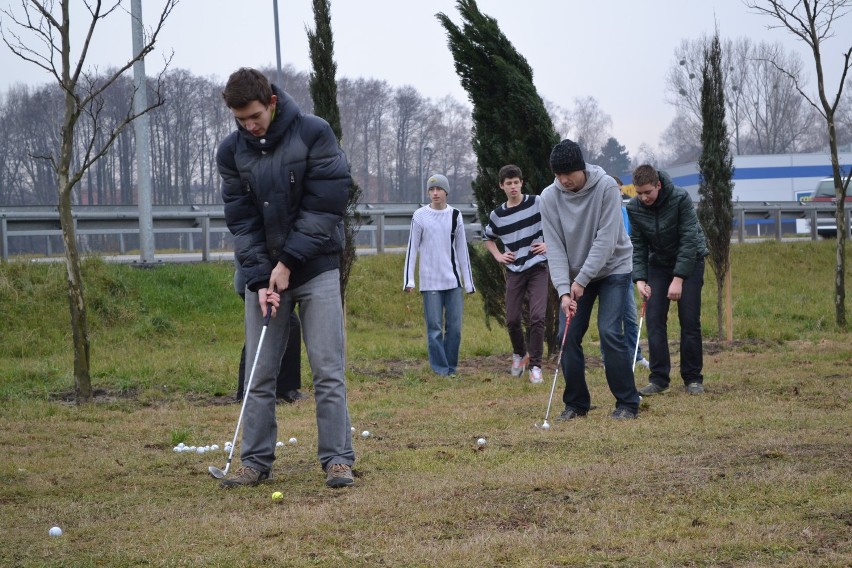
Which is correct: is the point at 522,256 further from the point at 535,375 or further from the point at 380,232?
the point at 380,232

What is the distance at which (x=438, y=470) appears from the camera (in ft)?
19.8

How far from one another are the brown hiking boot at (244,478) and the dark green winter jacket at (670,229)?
4.64 m

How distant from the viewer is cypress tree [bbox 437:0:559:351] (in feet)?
40.6

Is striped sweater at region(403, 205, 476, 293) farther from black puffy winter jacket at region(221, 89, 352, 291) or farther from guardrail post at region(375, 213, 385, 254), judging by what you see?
guardrail post at region(375, 213, 385, 254)

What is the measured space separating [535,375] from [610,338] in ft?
9.49

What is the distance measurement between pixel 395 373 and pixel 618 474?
6.60m

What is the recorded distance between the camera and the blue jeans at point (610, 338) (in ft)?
25.8

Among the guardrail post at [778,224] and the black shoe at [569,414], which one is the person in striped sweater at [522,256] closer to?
the black shoe at [569,414]

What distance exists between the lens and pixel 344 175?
5.83 metres

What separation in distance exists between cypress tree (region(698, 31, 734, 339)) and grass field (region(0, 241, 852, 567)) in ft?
5.72

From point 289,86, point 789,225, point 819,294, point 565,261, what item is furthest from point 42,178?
point 565,261

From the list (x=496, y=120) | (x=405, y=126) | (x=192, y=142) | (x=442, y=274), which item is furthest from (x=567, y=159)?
(x=405, y=126)

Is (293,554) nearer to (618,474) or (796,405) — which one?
(618,474)

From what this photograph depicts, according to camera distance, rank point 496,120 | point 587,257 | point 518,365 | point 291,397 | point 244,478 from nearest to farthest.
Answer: point 244,478 < point 587,257 < point 291,397 < point 518,365 < point 496,120
